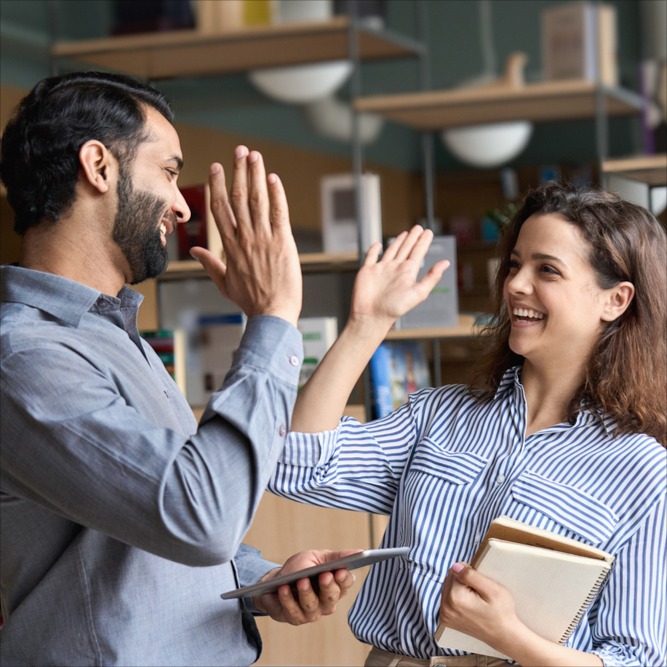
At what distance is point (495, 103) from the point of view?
3785mm

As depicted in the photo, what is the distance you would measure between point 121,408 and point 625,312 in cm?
85

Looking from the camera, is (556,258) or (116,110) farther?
(556,258)

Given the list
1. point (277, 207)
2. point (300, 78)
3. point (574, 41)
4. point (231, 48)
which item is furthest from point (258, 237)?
point (574, 41)

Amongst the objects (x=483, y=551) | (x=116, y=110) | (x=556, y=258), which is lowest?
(x=483, y=551)

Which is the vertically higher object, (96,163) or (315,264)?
(96,163)

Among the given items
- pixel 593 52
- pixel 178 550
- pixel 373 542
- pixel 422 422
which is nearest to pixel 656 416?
pixel 422 422

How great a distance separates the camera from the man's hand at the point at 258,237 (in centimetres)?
108

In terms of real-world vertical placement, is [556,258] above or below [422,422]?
above

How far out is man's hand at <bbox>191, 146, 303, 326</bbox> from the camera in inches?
42.5

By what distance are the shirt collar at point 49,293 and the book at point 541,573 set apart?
1.80ft

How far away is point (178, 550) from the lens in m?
1.00

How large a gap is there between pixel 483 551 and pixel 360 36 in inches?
91.2

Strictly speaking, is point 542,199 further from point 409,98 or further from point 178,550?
point 409,98

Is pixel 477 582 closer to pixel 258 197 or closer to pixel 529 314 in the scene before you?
pixel 529 314
